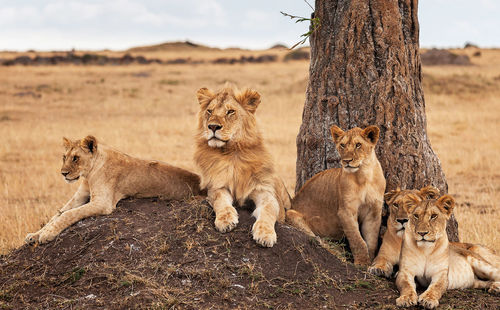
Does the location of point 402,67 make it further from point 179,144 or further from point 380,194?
point 179,144

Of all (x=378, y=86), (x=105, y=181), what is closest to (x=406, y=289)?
(x=378, y=86)

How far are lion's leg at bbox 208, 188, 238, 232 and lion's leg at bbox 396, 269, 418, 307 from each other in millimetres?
1649

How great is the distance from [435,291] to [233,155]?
7.88 feet

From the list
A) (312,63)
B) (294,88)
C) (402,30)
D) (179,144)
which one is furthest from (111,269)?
(294,88)

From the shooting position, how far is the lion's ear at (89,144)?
6.57 meters

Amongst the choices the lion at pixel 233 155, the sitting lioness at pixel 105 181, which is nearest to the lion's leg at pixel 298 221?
the lion at pixel 233 155

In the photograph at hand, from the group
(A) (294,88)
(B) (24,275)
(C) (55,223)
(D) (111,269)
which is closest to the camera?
(D) (111,269)

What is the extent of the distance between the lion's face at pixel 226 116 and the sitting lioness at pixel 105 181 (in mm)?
842

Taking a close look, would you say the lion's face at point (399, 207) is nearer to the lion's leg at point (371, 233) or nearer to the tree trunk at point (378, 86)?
the lion's leg at point (371, 233)

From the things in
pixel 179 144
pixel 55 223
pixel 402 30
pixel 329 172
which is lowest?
pixel 179 144

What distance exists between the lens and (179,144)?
18.1 metres

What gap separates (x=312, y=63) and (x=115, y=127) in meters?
14.9

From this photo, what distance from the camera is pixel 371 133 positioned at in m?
6.05

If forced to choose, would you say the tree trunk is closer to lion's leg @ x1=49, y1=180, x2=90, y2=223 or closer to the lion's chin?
the lion's chin
